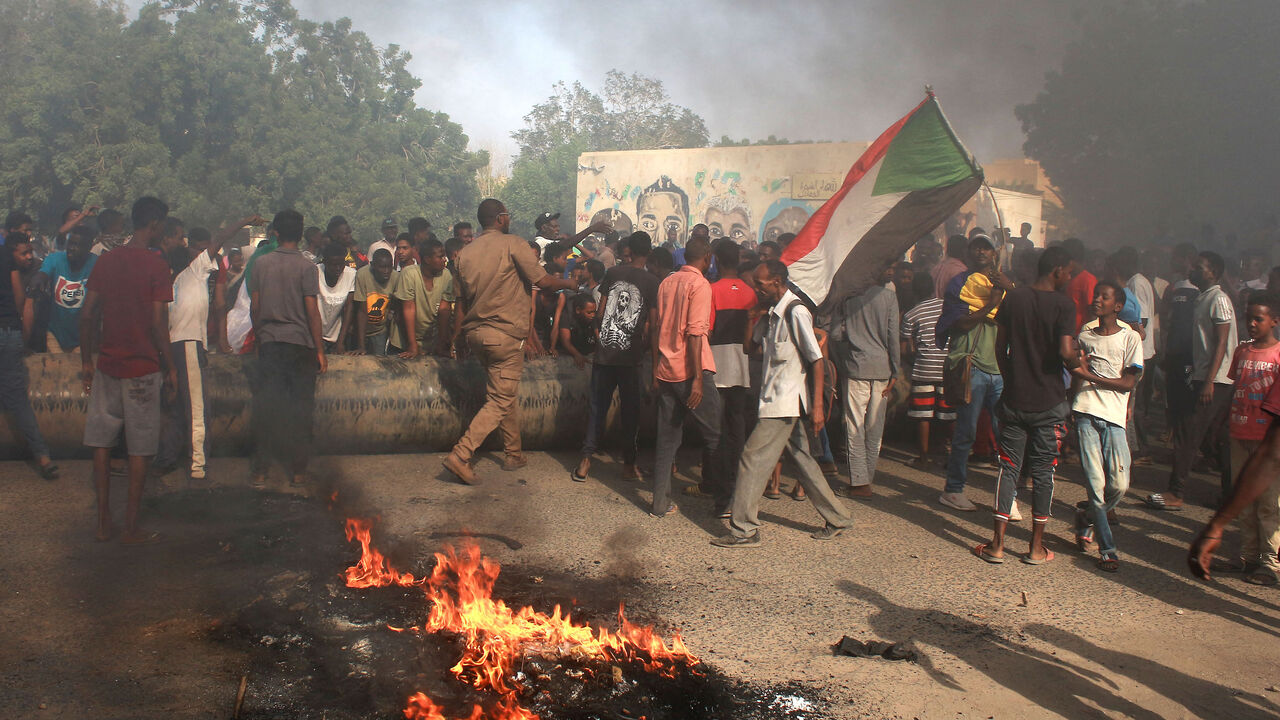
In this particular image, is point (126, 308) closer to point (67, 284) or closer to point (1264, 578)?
point (67, 284)

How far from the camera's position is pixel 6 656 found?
3664 mm

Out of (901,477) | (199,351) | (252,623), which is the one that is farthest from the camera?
(901,477)

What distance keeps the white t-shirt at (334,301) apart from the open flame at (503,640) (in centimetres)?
378

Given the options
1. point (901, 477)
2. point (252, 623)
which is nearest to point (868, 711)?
point (252, 623)

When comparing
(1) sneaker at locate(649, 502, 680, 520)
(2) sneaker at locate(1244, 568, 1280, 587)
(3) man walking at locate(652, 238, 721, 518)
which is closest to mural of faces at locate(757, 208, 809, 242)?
(3) man walking at locate(652, 238, 721, 518)

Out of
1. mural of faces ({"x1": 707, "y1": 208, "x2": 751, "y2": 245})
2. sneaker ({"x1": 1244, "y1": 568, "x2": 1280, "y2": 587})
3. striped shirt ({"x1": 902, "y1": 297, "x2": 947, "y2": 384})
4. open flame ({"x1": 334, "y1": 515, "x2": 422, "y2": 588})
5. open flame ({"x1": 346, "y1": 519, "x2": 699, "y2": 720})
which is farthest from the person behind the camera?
mural of faces ({"x1": 707, "y1": 208, "x2": 751, "y2": 245})

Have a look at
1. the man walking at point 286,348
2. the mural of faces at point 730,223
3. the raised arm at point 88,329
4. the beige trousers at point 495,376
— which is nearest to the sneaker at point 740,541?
the beige trousers at point 495,376

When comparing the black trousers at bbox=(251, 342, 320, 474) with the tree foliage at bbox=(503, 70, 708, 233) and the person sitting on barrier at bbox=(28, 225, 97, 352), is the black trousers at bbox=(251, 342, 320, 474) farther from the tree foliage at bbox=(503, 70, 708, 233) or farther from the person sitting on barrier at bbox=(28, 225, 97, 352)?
the tree foliage at bbox=(503, 70, 708, 233)

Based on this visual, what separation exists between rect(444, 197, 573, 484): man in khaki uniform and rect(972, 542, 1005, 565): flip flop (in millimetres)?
3421

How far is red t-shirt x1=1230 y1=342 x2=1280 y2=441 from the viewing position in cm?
509

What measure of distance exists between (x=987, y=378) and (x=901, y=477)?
1175 millimetres

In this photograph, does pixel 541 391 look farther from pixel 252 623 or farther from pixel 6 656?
pixel 6 656

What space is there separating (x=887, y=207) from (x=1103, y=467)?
233 cm

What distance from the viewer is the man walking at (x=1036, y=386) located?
5.12 meters
